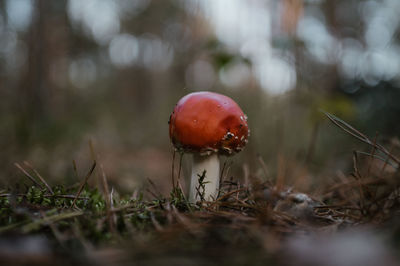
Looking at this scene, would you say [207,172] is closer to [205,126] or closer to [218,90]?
[205,126]

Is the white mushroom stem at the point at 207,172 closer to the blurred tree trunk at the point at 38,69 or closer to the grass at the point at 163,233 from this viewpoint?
the grass at the point at 163,233

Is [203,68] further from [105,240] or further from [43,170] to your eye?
[105,240]

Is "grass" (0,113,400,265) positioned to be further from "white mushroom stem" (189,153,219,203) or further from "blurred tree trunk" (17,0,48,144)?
"blurred tree trunk" (17,0,48,144)

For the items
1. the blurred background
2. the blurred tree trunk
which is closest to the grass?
the blurred background

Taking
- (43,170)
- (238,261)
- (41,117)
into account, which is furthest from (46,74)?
(238,261)

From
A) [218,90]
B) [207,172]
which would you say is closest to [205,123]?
[207,172]

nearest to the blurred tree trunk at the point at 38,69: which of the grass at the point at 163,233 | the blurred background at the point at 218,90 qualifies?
the blurred background at the point at 218,90
